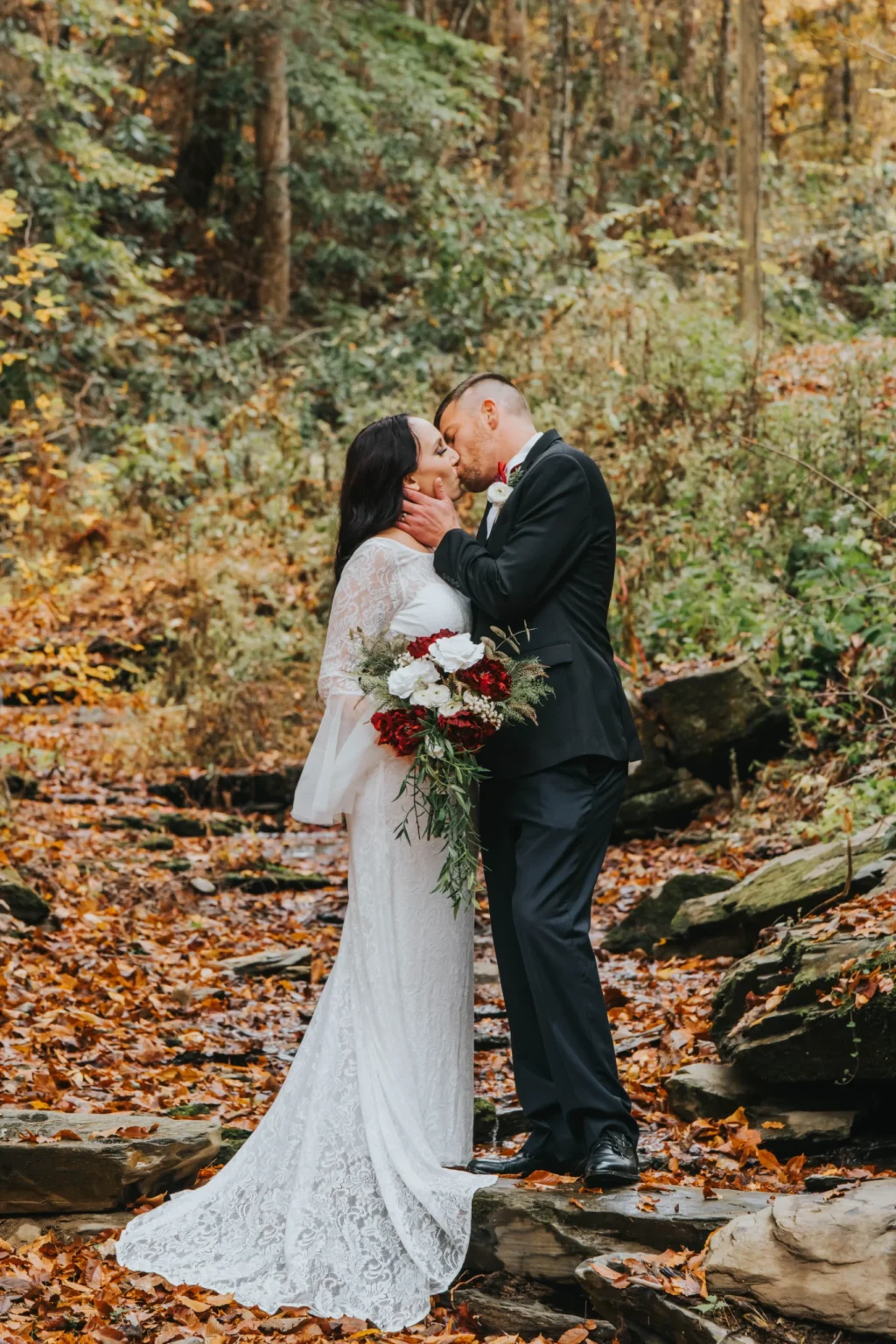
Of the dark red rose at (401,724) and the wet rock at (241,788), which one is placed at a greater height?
the dark red rose at (401,724)

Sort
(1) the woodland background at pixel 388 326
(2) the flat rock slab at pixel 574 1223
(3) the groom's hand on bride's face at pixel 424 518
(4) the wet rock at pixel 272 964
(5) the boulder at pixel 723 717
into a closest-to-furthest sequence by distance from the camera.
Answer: (2) the flat rock slab at pixel 574 1223 < (3) the groom's hand on bride's face at pixel 424 518 < (4) the wet rock at pixel 272 964 < (5) the boulder at pixel 723 717 < (1) the woodland background at pixel 388 326

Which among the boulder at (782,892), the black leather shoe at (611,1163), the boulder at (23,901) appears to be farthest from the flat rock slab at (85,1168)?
the boulder at (23,901)

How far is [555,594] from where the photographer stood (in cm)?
420

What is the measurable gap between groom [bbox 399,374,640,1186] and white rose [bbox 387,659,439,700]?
10.8 inches

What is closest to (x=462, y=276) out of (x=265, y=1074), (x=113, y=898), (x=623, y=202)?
(x=623, y=202)

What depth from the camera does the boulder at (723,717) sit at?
9.02m

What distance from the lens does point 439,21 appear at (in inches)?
949

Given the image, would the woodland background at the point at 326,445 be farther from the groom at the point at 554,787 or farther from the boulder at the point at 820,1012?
the groom at the point at 554,787

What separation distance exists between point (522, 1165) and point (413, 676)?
4.98 feet

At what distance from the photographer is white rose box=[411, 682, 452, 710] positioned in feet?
13.0

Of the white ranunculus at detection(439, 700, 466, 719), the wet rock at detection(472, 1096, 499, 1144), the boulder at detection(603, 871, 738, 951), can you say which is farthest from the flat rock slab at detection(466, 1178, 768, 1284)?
the boulder at detection(603, 871, 738, 951)

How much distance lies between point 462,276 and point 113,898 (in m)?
11.9

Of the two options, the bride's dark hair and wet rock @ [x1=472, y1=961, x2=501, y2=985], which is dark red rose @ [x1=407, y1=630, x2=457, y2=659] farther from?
wet rock @ [x1=472, y1=961, x2=501, y2=985]

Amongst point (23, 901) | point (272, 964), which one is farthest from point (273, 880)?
point (23, 901)
